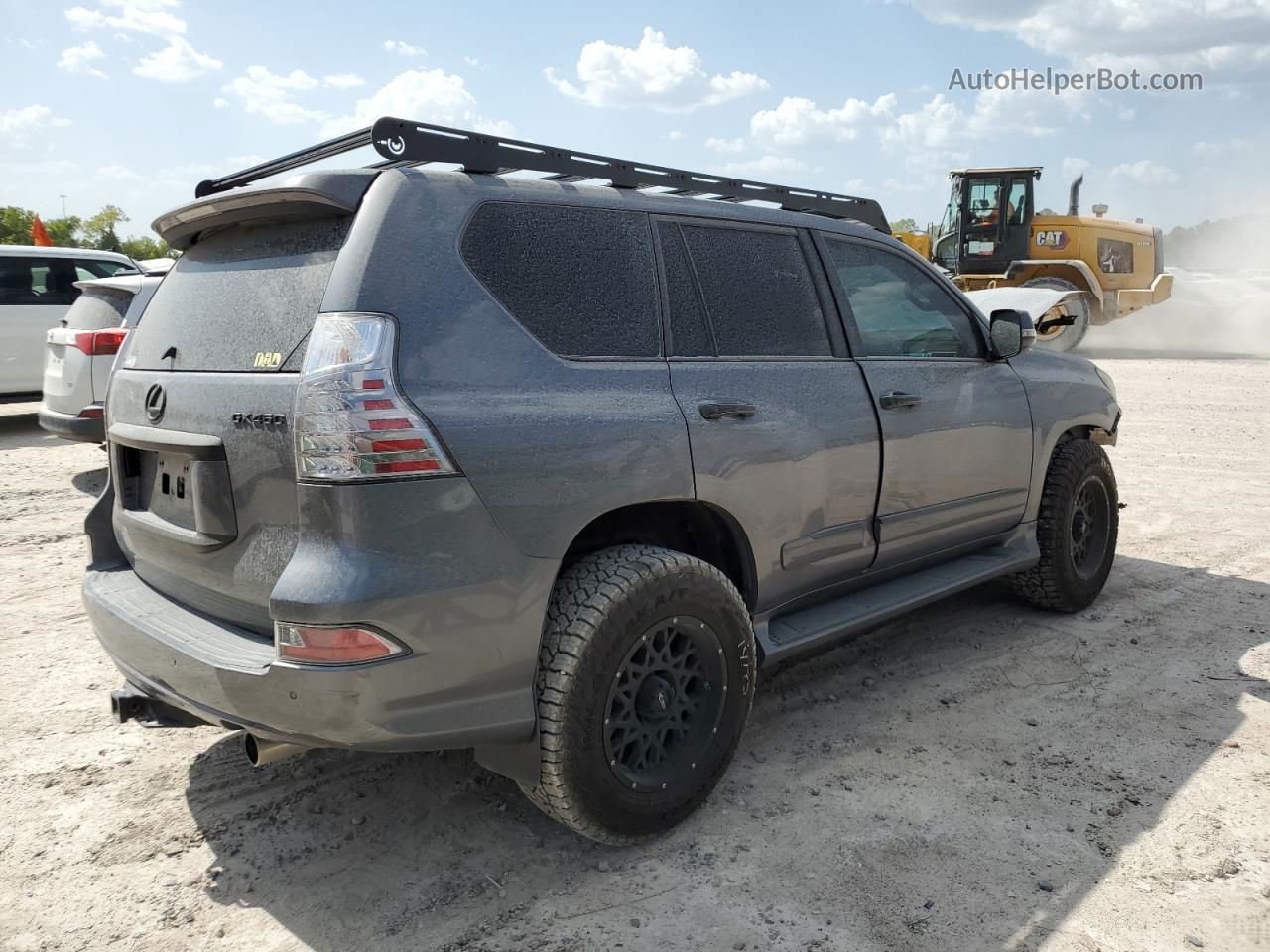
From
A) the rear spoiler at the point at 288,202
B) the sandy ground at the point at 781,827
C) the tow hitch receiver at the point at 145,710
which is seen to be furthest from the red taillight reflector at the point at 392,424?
the sandy ground at the point at 781,827

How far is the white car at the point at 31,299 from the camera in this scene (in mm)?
10898

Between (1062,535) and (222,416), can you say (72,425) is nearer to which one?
(222,416)

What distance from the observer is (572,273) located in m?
2.92

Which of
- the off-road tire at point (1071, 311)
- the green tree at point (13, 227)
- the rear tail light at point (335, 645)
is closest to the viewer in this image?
the rear tail light at point (335, 645)

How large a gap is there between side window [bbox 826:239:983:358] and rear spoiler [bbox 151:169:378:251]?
6.50 ft

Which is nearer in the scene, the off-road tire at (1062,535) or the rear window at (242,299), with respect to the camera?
the rear window at (242,299)

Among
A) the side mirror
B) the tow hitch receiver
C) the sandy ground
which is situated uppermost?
the side mirror

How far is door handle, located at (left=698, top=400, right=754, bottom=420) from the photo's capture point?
3.10 meters

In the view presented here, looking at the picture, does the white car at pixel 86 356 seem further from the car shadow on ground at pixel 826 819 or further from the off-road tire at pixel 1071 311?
the off-road tire at pixel 1071 311

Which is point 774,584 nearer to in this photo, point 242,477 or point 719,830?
point 719,830

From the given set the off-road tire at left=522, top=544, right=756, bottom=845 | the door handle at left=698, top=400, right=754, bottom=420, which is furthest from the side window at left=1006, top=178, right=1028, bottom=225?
the off-road tire at left=522, top=544, right=756, bottom=845

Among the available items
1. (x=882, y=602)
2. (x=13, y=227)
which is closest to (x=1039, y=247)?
(x=882, y=602)

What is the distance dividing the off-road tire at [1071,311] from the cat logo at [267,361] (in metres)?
15.4

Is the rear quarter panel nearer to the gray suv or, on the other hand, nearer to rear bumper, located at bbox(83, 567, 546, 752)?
the gray suv
